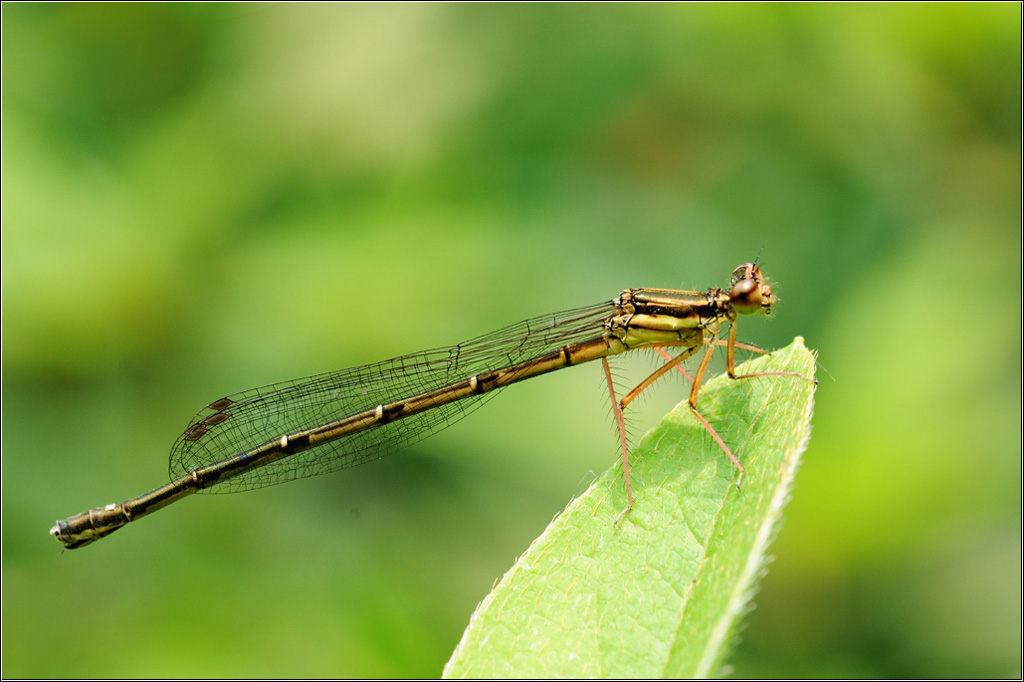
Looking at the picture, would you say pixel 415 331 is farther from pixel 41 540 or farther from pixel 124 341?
pixel 41 540

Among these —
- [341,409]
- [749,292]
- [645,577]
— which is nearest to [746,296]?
[749,292]

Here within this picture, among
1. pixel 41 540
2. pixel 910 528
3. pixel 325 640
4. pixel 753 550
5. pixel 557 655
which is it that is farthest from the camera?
pixel 41 540

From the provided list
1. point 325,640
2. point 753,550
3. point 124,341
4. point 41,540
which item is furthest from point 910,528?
point 41,540

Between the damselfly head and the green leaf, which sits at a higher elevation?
the damselfly head

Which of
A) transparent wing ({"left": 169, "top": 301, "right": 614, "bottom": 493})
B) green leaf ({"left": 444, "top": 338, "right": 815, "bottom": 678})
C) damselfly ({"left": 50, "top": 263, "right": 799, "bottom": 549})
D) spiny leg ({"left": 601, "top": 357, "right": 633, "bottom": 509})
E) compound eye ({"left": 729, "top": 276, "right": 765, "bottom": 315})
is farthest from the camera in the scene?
transparent wing ({"left": 169, "top": 301, "right": 614, "bottom": 493})

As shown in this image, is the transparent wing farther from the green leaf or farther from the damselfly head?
the green leaf

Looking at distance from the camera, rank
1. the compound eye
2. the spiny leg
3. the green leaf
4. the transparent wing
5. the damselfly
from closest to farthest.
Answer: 1. the green leaf
2. the spiny leg
3. the compound eye
4. the damselfly
5. the transparent wing

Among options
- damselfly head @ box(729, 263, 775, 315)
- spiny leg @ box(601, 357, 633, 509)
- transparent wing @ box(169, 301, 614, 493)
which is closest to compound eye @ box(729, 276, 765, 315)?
damselfly head @ box(729, 263, 775, 315)
